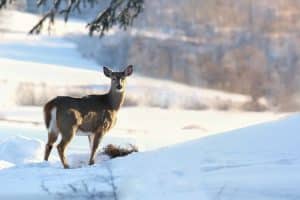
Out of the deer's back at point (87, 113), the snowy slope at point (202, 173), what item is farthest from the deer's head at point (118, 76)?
the snowy slope at point (202, 173)

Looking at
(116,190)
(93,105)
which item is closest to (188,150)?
(116,190)

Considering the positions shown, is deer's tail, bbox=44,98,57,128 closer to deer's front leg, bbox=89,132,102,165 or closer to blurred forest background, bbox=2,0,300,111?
deer's front leg, bbox=89,132,102,165

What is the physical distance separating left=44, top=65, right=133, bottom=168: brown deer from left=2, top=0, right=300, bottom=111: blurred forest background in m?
46.4

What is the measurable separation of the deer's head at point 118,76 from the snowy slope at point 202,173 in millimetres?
3552

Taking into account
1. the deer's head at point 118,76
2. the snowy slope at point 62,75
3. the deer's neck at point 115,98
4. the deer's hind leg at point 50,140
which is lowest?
the snowy slope at point 62,75

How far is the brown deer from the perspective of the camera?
1006 cm

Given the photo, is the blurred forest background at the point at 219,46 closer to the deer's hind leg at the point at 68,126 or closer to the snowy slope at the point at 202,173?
the deer's hind leg at the point at 68,126

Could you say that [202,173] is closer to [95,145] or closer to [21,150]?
[95,145]

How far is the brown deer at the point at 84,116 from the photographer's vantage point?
1006 centimetres

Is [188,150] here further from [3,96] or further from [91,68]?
[91,68]

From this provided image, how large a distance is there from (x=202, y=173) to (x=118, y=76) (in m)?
4.58

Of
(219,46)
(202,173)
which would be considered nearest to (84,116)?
(202,173)

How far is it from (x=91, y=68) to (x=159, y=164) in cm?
6629

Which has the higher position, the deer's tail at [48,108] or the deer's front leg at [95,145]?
the deer's tail at [48,108]
